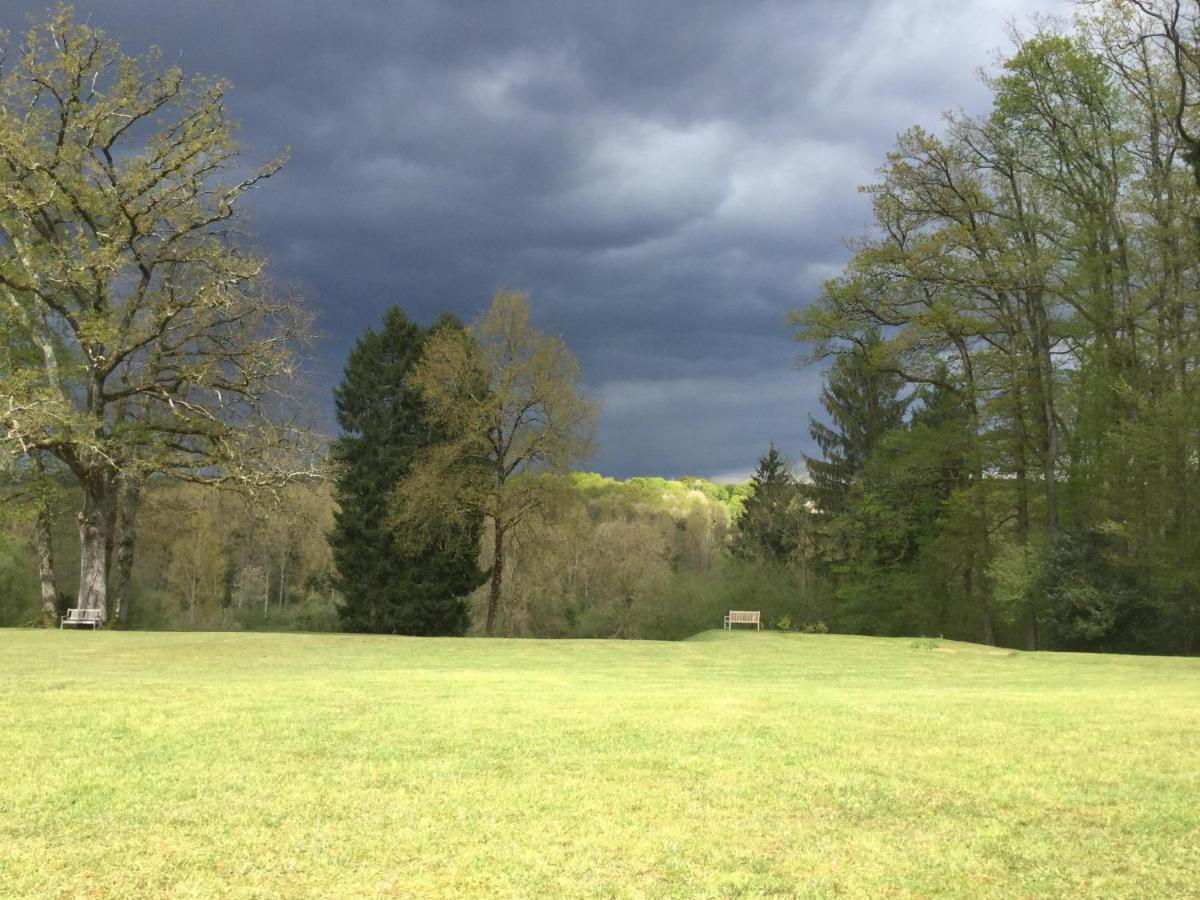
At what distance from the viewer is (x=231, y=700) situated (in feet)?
34.4

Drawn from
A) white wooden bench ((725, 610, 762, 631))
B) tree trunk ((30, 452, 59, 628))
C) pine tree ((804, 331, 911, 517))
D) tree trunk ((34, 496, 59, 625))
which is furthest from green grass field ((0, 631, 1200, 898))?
pine tree ((804, 331, 911, 517))

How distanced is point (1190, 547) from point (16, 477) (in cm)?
3495

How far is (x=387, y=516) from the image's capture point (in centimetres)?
3700

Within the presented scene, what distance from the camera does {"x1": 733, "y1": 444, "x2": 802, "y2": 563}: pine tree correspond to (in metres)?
51.7

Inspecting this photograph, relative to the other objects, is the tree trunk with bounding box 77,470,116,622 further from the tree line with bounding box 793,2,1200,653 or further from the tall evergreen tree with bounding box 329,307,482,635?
the tree line with bounding box 793,2,1200,653

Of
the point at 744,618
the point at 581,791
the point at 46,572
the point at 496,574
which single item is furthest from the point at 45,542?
the point at 581,791

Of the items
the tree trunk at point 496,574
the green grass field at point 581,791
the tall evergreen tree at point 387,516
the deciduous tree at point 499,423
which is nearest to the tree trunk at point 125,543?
the tall evergreen tree at point 387,516

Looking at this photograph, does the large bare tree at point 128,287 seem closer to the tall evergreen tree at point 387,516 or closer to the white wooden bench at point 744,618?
the tall evergreen tree at point 387,516

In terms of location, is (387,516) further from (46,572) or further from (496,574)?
(46,572)

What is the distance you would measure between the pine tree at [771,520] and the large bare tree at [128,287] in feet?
96.7

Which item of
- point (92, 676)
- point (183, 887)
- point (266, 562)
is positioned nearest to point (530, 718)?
point (183, 887)

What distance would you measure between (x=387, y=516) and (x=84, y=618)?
1279 centimetres

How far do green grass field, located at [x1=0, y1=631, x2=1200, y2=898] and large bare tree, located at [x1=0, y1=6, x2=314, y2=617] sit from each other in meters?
15.5

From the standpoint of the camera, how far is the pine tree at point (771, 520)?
170 feet
